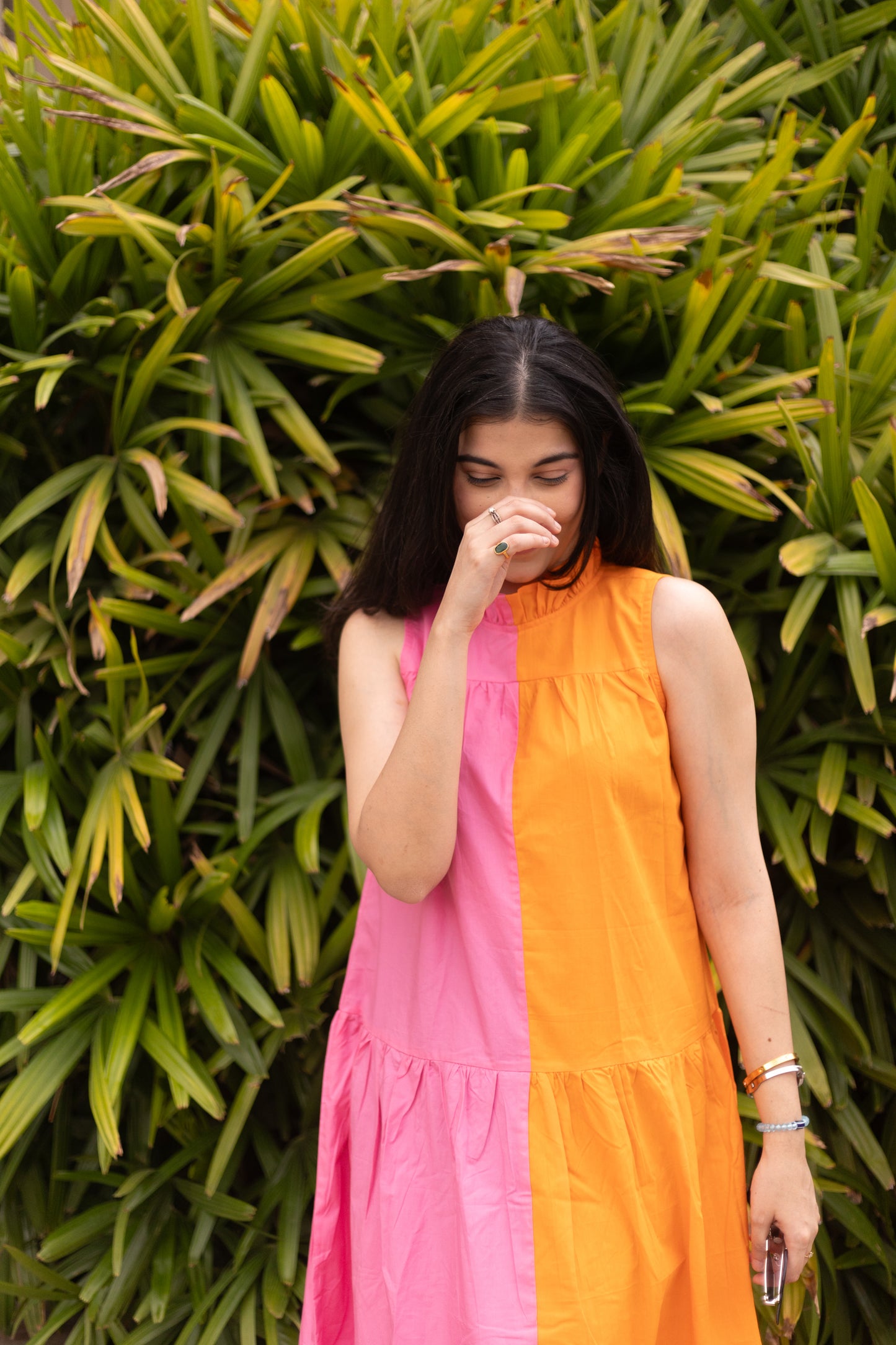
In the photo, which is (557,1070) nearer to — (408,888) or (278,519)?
(408,888)

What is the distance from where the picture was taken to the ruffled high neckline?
53.6 inches

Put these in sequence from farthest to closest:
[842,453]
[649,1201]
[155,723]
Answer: [155,723], [842,453], [649,1201]

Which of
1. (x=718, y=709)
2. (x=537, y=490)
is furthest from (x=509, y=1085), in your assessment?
(x=537, y=490)

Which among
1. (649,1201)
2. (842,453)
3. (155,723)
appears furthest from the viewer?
(155,723)

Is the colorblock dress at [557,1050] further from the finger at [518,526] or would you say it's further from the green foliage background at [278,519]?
the green foliage background at [278,519]

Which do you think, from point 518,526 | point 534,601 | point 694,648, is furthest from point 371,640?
point 694,648

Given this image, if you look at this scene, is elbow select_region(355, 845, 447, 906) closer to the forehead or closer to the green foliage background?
the forehead

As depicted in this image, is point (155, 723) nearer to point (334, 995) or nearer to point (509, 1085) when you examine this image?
point (334, 995)

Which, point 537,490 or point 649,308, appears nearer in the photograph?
point 537,490

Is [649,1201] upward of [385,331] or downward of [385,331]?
downward

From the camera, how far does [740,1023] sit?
1319mm

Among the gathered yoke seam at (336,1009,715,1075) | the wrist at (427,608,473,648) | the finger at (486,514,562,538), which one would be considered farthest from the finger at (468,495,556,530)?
the gathered yoke seam at (336,1009,715,1075)

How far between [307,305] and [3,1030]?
1.65 m

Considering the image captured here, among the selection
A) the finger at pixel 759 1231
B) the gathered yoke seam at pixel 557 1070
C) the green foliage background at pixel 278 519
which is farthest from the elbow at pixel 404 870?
the green foliage background at pixel 278 519
